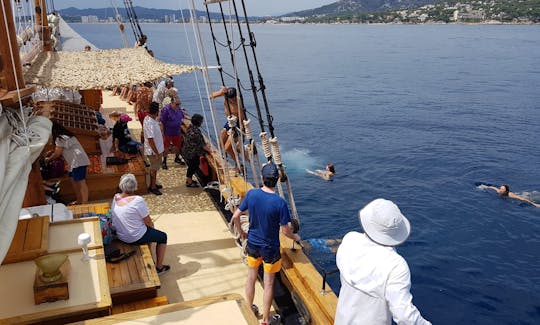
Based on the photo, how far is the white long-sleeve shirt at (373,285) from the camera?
239 cm

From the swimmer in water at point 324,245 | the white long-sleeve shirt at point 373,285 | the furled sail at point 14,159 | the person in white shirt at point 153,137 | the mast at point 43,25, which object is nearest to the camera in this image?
the white long-sleeve shirt at point 373,285

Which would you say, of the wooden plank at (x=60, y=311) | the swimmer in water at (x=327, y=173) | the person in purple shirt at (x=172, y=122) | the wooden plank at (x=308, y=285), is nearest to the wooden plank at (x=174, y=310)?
the wooden plank at (x=60, y=311)

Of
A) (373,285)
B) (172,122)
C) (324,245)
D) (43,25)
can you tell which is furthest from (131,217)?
(43,25)

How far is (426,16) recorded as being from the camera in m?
176

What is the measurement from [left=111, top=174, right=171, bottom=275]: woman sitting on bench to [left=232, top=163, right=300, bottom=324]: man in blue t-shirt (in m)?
1.18

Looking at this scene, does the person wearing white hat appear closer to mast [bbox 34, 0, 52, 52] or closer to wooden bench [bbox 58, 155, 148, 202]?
wooden bench [bbox 58, 155, 148, 202]

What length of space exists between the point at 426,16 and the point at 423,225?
18378 cm

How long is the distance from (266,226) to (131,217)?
1.55m

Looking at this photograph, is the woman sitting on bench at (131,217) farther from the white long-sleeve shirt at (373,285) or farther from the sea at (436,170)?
the white long-sleeve shirt at (373,285)

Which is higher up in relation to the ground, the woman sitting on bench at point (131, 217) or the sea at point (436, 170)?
the woman sitting on bench at point (131, 217)

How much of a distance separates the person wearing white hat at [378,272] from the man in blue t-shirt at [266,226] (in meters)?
1.42

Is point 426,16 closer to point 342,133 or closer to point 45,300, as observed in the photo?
point 342,133

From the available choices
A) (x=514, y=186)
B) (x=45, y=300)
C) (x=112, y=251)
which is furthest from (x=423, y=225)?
(x=45, y=300)

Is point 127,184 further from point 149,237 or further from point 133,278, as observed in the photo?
point 133,278
